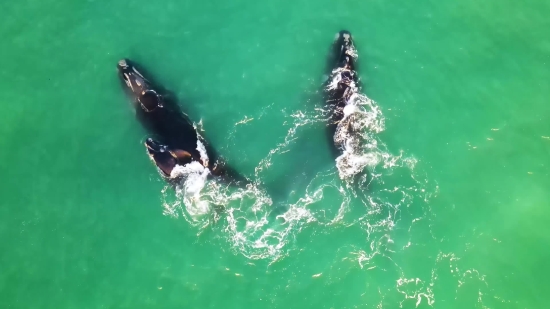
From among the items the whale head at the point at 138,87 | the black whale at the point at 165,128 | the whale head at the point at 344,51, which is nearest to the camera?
the black whale at the point at 165,128

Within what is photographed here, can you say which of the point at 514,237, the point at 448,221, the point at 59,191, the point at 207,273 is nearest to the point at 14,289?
the point at 59,191

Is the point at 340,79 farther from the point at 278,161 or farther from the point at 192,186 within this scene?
the point at 192,186

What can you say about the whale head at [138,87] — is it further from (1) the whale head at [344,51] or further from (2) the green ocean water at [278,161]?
(1) the whale head at [344,51]

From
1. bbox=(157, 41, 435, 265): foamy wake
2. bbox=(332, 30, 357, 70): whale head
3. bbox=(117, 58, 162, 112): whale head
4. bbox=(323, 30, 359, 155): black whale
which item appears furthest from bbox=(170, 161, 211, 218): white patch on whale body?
bbox=(332, 30, 357, 70): whale head

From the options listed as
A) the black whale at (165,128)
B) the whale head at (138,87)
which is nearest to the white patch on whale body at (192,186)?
the black whale at (165,128)

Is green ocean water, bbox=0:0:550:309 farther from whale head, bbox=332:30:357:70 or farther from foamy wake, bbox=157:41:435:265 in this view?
whale head, bbox=332:30:357:70

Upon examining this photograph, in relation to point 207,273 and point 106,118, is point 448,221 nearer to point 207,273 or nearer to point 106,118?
point 207,273
